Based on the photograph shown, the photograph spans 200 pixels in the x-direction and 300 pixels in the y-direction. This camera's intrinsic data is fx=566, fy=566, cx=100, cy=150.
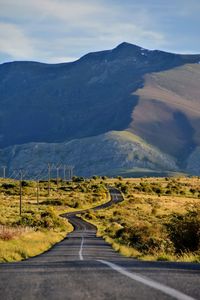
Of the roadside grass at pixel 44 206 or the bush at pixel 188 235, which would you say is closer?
the bush at pixel 188 235

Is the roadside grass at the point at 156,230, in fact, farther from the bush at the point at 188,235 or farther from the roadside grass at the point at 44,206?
the roadside grass at the point at 44,206

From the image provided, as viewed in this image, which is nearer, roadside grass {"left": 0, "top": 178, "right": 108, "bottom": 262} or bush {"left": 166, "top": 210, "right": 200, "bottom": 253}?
bush {"left": 166, "top": 210, "right": 200, "bottom": 253}

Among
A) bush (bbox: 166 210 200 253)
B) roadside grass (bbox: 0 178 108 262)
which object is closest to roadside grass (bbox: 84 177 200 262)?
bush (bbox: 166 210 200 253)

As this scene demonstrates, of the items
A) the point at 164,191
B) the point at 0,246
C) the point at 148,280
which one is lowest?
the point at 164,191

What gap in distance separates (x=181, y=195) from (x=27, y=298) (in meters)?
150

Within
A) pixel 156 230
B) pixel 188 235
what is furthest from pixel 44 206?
pixel 188 235

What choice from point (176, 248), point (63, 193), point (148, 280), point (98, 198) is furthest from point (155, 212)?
point (148, 280)

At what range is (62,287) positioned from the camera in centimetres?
1138

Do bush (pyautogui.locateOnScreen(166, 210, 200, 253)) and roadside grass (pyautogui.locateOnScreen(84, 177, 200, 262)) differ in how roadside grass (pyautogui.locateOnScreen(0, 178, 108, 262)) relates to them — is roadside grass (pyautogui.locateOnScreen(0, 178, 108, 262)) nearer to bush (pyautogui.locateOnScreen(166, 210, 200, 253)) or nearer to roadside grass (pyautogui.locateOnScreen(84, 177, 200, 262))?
roadside grass (pyautogui.locateOnScreen(84, 177, 200, 262))

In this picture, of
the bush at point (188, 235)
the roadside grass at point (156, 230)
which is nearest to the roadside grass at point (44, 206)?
the roadside grass at point (156, 230)

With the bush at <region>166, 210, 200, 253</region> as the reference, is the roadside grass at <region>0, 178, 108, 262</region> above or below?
below

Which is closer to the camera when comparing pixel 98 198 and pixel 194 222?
pixel 194 222

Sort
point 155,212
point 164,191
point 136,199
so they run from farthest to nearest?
1. point 164,191
2. point 136,199
3. point 155,212

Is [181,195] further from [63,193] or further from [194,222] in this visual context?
[194,222]
